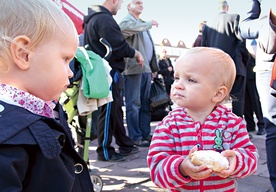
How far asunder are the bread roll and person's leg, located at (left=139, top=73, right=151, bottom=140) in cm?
329

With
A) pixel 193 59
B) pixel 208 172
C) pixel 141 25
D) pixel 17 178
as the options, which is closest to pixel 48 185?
pixel 17 178

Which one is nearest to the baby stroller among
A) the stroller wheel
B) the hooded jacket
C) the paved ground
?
the stroller wheel

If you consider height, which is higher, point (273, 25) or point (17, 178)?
point (273, 25)

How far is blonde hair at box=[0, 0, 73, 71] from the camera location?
34.6 inches

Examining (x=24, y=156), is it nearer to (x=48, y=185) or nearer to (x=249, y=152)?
(x=48, y=185)

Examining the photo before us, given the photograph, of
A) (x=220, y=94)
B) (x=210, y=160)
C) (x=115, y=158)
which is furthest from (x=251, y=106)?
(x=210, y=160)

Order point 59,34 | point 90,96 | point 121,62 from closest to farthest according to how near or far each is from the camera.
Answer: point 59,34 → point 90,96 → point 121,62

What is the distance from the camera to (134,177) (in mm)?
3029

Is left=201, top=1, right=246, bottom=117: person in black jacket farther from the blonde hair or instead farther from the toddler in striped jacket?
the blonde hair

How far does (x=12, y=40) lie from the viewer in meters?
0.88

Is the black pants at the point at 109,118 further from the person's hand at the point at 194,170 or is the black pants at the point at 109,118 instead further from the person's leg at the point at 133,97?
the person's hand at the point at 194,170

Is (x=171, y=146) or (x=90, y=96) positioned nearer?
(x=171, y=146)

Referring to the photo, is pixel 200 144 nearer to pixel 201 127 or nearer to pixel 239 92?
pixel 201 127

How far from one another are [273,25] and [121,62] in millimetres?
→ 1967
